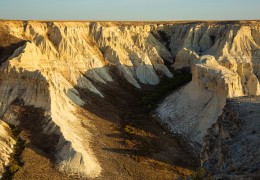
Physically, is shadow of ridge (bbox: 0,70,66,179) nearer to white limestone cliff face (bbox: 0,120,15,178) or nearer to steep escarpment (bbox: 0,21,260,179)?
steep escarpment (bbox: 0,21,260,179)

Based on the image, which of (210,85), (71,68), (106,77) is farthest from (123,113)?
(106,77)

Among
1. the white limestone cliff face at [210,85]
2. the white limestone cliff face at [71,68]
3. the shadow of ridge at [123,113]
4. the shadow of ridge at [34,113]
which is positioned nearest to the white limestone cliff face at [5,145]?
the shadow of ridge at [34,113]

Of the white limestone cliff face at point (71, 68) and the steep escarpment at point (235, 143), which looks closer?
the steep escarpment at point (235, 143)

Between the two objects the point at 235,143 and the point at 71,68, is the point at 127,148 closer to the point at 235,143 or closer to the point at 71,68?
the point at 235,143

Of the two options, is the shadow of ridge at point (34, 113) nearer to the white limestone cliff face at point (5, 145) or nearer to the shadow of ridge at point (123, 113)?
the white limestone cliff face at point (5, 145)

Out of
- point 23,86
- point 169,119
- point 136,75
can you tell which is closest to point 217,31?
point 136,75

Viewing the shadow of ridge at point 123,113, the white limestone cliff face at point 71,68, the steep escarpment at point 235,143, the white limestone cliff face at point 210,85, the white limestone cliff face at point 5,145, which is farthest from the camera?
the white limestone cliff face at point 210,85
